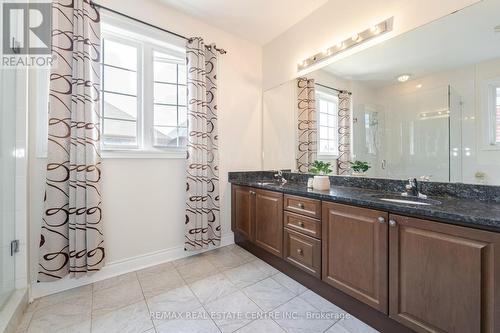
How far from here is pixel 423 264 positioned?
112cm

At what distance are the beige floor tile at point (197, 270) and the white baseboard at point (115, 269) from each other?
0.68 feet

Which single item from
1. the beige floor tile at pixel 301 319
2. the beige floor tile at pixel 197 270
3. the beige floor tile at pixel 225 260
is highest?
the beige floor tile at pixel 225 260

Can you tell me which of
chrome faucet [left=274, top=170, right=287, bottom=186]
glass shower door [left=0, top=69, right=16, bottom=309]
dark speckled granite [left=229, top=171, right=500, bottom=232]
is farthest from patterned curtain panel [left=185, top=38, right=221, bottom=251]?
glass shower door [left=0, top=69, right=16, bottom=309]

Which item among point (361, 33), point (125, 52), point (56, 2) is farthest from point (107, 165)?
point (361, 33)

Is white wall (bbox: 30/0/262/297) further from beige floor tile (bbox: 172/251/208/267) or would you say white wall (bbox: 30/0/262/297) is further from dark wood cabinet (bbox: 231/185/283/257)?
dark wood cabinet (bbox: 231/185/283/257)

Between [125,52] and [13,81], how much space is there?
918mm

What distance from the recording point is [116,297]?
1710 mm

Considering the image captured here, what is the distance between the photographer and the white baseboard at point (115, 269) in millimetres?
1724

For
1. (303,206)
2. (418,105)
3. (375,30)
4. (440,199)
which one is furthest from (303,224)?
(375,30)

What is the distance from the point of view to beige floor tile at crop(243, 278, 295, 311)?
164 centimetres

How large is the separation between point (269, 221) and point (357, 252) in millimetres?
904

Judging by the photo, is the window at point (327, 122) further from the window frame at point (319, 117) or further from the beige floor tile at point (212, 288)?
the beige floor tile at point (212, 288)

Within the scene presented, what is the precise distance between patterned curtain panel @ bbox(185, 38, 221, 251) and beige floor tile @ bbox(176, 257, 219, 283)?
161 mm

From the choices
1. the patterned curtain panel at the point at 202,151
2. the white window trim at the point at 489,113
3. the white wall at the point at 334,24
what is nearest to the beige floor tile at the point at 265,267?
the patterned curtain panel at the point at 202,151
